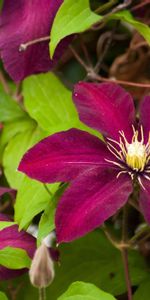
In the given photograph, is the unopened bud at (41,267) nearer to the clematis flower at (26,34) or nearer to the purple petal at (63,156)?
the purple petal at (63,156)

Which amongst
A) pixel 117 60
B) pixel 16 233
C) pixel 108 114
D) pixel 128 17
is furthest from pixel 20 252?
pixel 117 60

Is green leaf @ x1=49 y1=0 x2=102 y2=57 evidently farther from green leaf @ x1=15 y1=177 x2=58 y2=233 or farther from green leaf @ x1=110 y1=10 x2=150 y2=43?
green leaf @ x1=15 y1=177 x2=58 y2=233

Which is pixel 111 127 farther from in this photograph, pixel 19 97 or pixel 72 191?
pixel 19 97

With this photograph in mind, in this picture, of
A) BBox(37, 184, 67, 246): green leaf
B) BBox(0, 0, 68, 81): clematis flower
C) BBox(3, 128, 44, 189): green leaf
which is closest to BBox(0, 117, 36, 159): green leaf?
BBox(3, 128, 44, 189): green leaf

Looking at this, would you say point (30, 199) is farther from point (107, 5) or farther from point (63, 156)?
point (107, 5)

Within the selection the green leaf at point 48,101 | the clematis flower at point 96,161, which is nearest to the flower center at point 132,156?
the clematis flower at point 96,161

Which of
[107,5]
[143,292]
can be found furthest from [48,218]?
[107,5]

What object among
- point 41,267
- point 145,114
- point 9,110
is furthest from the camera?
point 9,110
